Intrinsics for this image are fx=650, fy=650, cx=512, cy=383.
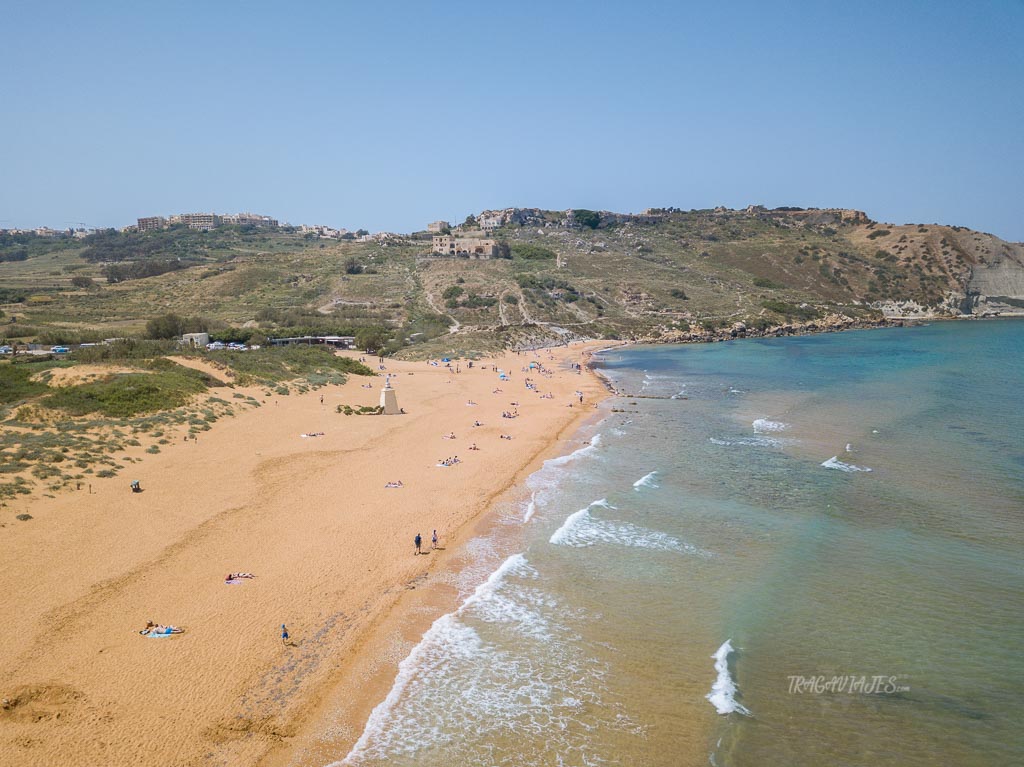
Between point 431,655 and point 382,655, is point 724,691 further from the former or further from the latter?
point 382,655

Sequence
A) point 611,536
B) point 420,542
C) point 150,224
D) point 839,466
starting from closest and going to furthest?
point 420,542
point 611,536
point 839,466
point 150,224

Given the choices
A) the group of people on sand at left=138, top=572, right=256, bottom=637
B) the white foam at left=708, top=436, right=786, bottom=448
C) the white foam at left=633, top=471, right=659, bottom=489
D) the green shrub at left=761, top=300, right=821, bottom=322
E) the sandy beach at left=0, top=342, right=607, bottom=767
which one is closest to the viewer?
the sandy beach at left=0, top=342, right=607, bottom=767

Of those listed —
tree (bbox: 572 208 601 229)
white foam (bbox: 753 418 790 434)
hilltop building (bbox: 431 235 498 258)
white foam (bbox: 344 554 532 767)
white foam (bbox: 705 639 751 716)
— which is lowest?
white foam (bbox: 344 554 532 767)

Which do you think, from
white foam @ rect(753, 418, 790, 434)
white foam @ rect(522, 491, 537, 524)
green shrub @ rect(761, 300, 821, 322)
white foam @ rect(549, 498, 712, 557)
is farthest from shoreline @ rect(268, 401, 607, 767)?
green shrub @ rect(761, 300, 821, 322)

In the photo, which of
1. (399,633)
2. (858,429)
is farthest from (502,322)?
(399,633)

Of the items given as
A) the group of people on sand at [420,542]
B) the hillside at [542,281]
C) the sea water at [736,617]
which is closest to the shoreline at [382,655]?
the sea water at [736,617]

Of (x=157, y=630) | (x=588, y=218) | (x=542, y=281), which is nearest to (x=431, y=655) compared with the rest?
(x=157, y=630)

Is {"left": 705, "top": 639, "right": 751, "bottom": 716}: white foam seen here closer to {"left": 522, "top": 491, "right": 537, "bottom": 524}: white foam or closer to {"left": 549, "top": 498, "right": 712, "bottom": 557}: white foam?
{"left": 549, "top": 498, "right": 712, "bottom": 557}: white foam

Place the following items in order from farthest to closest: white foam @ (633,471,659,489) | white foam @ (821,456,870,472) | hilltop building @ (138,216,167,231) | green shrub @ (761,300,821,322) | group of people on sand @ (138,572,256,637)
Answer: hilltop building @ (138,216,167,231), green shrub @ (761,300,821,322), white foam @ (821,456,870,472), white foam @ (633,471,659,489), group of people on sand @ (138,572,256,637)
